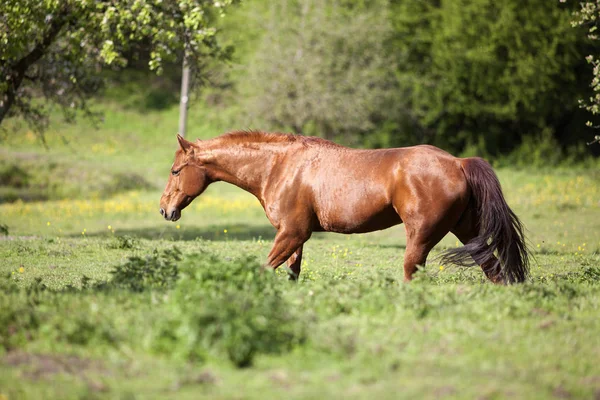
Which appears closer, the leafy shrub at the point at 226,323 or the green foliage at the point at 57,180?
the leafy shrub at the point at 226,323

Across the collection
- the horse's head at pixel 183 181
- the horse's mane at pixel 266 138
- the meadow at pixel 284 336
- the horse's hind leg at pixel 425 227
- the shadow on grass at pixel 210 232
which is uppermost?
the horse's mane at pixel 266 138

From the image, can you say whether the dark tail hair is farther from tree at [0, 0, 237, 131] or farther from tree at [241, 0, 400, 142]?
tree at [241, 0, 400, 142]

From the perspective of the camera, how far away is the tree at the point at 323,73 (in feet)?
110

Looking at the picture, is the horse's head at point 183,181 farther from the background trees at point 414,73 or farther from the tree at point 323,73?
the tree at point 323,73

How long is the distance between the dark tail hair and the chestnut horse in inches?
0.5

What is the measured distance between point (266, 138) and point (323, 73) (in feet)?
80.3

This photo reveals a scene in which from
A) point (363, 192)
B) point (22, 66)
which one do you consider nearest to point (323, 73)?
point (22, 66)

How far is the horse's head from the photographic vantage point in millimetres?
10203

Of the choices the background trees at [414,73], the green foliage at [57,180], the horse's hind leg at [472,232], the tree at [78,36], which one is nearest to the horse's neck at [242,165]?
the horse's hind leg at [472,232]

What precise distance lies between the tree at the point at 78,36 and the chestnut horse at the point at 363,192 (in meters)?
5.25

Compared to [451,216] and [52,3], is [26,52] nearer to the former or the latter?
[52,3]

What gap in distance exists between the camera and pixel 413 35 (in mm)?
37562

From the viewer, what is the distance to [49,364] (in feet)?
18.7

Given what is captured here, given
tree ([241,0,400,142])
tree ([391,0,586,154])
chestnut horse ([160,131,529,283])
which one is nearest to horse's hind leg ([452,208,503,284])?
chestnut horse ([160,131,529,283])
